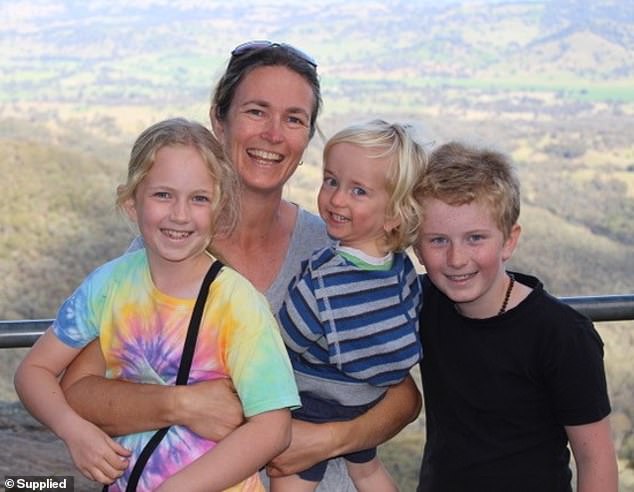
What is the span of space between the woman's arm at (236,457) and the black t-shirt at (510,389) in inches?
18.2

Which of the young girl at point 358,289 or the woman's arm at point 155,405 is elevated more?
the young girl at point 358,289

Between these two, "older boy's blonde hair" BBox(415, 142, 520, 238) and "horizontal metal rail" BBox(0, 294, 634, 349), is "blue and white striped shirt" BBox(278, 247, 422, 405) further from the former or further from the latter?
"horizontal metal rail" BBox(0, 294, 634, 349)

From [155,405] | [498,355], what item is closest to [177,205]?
[155,405]

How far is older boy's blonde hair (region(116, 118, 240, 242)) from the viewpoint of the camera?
186cm

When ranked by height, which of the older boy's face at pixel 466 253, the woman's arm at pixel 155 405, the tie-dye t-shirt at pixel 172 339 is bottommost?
the woman's arm at pixel 155 405

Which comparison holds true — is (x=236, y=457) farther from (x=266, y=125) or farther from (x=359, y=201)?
(x=266, y=125)

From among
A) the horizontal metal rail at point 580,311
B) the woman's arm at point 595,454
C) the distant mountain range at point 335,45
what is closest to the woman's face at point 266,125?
the horizontal metal rail at point 580,311

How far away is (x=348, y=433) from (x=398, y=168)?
60 cm

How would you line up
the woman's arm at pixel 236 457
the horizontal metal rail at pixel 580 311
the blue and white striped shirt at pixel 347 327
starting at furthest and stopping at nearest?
the horizontal metal rail at pixel 580 311 → the blue and white striped shirt at pixel 347 327 → the woman's arm at pixel 236 457

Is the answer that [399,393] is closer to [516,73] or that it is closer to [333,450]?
[333,450]

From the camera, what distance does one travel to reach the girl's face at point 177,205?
1830mm

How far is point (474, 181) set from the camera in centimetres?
197

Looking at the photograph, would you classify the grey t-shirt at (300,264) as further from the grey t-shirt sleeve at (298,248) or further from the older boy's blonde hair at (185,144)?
the older boy's blonde hair at (185,144)

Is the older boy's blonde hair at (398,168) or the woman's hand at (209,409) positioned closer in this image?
the woman's hand at (209,409)
